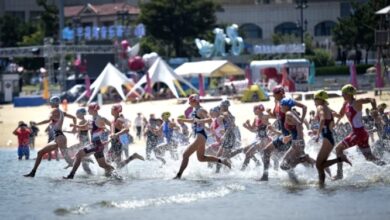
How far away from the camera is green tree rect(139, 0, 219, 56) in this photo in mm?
79000

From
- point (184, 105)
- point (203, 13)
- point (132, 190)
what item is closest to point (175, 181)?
point (132, 190)

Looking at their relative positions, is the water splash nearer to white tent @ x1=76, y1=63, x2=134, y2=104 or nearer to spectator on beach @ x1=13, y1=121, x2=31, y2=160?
spectator on beach @ x1=13, y1=121, x2=31, y2=160

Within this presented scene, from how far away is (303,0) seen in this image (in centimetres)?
7081

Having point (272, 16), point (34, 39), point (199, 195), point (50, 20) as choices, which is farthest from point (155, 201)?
point (50, 20)

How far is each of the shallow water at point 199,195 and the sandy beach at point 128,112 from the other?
43.1 feet

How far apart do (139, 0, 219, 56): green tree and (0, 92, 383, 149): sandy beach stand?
74.5 ft

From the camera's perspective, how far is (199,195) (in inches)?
677

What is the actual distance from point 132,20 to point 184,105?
143ft

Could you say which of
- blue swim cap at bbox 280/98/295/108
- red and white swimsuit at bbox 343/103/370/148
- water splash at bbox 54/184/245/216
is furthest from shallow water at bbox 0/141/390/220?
blue swim cap at bbox 280/98/295/108

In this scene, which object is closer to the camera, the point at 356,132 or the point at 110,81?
the point at 356,132

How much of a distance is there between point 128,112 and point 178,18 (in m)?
33.4

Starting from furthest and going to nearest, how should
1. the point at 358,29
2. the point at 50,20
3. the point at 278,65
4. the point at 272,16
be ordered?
the point at 50,20, the point at 272,16, the point at 358,29, the point at 278,65

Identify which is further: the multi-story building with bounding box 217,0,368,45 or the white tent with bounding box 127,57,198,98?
the multi-story building with bounding box 217,0,368,45

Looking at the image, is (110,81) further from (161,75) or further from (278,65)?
(278,65)
